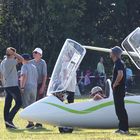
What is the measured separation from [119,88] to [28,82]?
283cm

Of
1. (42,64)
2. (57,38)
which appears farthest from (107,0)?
(42,64)

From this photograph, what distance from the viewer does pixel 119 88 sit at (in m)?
13.3

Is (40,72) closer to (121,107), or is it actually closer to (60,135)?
(60,135)

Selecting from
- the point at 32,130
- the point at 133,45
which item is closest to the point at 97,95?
the point at 133,45

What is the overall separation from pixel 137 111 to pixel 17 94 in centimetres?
305

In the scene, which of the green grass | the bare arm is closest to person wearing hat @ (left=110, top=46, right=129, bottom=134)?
the green grass

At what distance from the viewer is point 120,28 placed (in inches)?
1654

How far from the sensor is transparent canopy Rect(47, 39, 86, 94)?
46.5 feet

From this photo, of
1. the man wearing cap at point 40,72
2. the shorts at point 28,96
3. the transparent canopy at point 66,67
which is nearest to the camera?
the transparent canopy at point 66,67

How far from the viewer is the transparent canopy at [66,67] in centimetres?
1417

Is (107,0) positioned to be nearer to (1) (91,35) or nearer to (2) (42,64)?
(1) (91,35)

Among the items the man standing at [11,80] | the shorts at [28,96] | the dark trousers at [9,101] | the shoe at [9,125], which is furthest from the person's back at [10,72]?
the shoe at [9,125]

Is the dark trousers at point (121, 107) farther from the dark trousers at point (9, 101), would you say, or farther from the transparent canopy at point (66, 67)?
the dark trousers at point (9, 101)

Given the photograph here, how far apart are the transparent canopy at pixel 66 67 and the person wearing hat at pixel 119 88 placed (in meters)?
1.17
